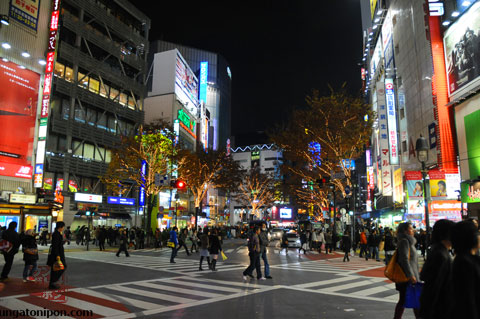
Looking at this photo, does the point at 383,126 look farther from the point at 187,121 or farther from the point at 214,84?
the point at 214,84

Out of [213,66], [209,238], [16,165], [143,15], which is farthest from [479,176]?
[213,66]

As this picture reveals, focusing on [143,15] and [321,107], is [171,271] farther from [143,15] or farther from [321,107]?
[143,15]

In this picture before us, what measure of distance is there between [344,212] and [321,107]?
26.4 feet

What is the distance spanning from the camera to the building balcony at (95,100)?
34812 mm

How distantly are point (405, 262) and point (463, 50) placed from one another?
22.5m

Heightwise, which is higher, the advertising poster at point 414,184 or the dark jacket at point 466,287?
the advertising poster at point 414,184

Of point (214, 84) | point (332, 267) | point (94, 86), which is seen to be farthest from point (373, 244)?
point (214, 84)

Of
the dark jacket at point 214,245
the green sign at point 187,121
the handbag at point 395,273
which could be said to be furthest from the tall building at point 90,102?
the handbag at point 395,273

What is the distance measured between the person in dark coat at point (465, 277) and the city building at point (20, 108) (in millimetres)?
29577

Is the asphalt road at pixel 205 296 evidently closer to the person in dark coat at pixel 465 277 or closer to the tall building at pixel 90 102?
the person in dark coat at pixel 465 277

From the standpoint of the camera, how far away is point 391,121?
3578 centimetres

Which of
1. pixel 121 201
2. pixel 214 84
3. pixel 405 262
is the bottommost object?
pixel 405 262

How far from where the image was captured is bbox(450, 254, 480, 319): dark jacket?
2916mm

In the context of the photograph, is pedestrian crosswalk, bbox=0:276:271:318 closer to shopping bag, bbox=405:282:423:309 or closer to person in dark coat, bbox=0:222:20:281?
person in dark coat, bbox=0:222:20:281
